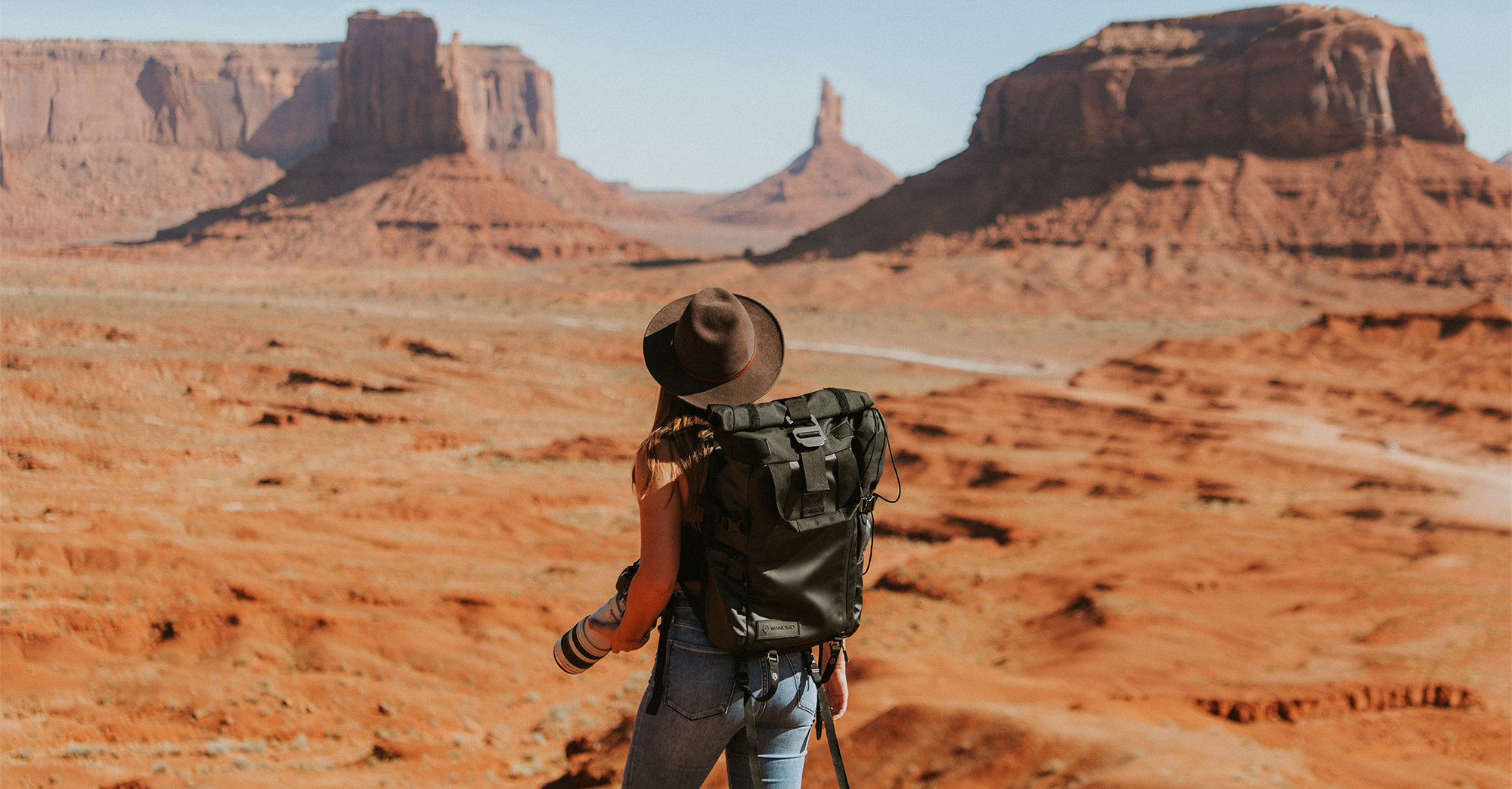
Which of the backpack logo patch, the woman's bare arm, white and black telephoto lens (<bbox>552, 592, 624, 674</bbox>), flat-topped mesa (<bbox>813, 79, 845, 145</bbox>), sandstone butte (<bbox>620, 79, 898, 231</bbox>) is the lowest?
white and black telephoto lens (<bbox>552, 592, 624, 674</bbox>)

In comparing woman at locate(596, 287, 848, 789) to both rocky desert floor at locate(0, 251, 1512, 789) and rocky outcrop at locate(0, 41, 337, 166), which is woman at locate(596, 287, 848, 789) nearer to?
rocky desert floor at locate(0, 251, 1512, 789)

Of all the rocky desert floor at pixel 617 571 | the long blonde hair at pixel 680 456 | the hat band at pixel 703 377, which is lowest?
the rocky desert floor at pixel 617 571

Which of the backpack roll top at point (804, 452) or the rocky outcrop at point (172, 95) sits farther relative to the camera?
the rocky outcrop at point (172, 95)

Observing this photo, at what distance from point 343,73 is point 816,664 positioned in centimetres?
11533

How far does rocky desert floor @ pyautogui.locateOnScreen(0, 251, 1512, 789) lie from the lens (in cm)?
626

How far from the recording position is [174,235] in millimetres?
93000

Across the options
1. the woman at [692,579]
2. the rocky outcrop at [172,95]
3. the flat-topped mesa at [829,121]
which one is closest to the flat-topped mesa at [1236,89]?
the woman at [692,579]

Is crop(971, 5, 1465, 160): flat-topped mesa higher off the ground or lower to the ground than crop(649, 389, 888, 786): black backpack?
higher

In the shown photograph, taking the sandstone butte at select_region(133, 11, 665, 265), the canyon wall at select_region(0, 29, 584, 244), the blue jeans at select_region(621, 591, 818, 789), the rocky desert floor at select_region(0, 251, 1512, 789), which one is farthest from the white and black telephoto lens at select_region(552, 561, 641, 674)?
the canyon wall at select_region(0, 29, 584, 244)

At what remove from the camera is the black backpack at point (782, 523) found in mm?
2615

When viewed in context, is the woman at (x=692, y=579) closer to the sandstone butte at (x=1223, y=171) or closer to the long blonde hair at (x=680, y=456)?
the long blonde hair at (x=680, y=456)

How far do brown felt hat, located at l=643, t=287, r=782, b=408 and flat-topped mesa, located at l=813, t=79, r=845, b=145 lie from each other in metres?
199

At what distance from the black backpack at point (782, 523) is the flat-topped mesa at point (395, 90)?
10828 cm

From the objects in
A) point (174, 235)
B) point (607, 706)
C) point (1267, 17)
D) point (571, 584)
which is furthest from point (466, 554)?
point (174, 235)
